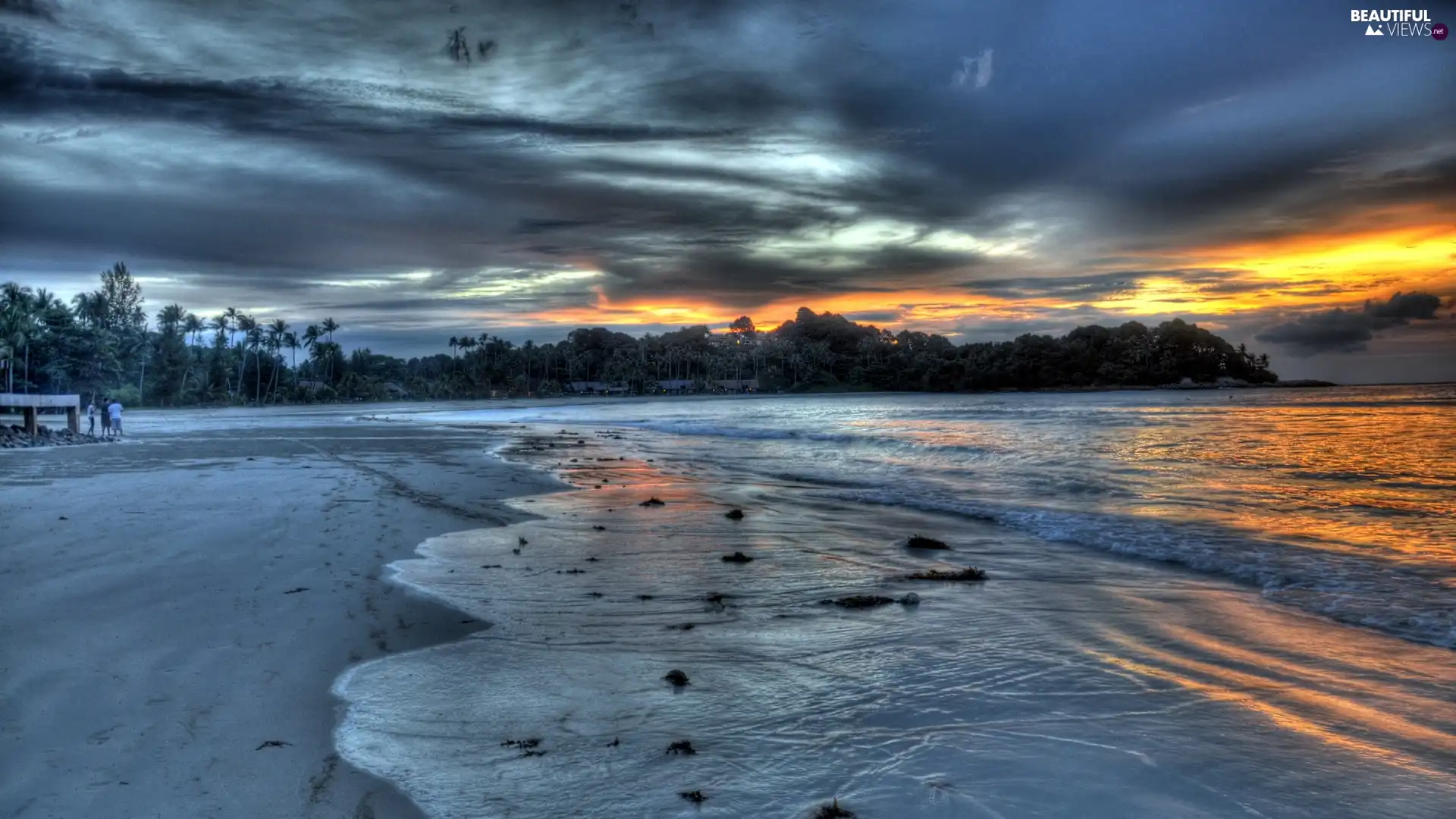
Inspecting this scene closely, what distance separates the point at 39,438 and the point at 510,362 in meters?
139

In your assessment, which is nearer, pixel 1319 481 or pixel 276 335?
pixel 1319 481

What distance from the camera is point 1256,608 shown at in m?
6.19

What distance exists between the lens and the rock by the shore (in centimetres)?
2175

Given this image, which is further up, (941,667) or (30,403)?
(30,403)

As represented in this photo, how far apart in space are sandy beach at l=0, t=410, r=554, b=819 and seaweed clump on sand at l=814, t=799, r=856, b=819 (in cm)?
154

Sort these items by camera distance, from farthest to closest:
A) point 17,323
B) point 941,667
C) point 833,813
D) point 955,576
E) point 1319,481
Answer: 1. point 17,323
2. point 1319,481
3. point 955,576
4. point 941,667
5. point 833,813

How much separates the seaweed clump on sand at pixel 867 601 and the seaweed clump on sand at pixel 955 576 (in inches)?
31.5

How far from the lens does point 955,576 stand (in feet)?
23.2

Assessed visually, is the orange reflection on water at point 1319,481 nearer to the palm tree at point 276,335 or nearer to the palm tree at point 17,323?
the palm tree at point 17,323

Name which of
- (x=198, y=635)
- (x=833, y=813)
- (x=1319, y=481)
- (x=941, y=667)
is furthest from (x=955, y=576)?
(x=1319, y=481)

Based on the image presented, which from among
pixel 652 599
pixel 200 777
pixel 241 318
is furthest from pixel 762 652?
pixel 241 318

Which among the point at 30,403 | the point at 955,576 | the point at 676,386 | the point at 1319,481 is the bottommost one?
the point at 955,576

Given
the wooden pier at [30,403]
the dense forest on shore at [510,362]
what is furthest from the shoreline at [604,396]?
the wooden pier at [30,403]

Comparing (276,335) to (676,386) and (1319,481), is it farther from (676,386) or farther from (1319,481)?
(1319,481)
